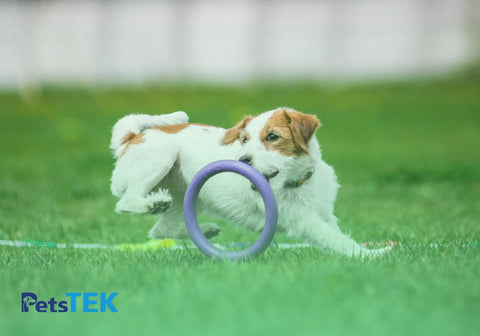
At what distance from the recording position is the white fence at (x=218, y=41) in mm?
19094

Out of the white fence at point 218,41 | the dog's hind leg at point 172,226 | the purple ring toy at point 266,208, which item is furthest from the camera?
the white fence at point 218,41

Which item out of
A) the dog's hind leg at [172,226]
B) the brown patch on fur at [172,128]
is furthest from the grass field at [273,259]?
the brown patch on fur at [172,128]

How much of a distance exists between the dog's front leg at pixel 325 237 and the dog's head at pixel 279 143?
1.07 feet

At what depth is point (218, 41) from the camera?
19469 mm

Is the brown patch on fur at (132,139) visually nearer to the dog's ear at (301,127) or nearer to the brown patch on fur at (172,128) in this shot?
the brown patch on fur at (172,128)

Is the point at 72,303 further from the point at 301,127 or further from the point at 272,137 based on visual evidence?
the point at 301,127

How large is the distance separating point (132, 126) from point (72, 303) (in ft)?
7.29

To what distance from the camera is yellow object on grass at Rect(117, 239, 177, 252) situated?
4.87 meters

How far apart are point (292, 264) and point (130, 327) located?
1.34 meters

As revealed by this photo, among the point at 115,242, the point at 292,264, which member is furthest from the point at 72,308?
the point at 115,242

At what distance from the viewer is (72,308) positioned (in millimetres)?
3303

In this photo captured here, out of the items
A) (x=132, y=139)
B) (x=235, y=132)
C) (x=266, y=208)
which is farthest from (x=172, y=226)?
(x=266, y=208)

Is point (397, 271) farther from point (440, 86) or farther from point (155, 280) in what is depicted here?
point (440, 86)

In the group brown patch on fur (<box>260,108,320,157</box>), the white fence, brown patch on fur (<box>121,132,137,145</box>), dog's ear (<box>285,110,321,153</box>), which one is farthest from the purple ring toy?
the white fence
